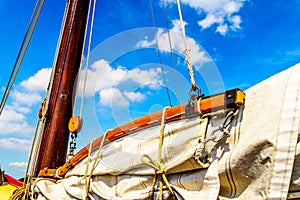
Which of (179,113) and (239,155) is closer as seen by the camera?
(239,155)

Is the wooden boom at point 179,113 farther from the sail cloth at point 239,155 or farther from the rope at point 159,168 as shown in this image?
the rope at point 159,168

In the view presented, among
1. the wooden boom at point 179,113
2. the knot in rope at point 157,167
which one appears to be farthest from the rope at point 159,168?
the wooden boom at point 179,113

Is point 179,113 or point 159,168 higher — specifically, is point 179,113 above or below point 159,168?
above

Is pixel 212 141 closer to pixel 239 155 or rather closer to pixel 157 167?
pixel 239 155

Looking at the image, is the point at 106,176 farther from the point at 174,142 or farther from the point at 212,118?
the point at 212,118

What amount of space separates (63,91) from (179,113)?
2.19 metres

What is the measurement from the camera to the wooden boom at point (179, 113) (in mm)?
1437

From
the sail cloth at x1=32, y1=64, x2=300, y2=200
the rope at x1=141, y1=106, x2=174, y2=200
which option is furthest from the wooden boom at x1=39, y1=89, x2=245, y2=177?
the rope at x1=141, y1=106, x2=174, y2=200

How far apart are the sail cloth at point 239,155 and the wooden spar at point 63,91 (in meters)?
1.61

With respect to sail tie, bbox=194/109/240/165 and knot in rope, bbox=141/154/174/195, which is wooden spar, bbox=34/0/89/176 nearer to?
knot in rope, bbox=141/154/174/195

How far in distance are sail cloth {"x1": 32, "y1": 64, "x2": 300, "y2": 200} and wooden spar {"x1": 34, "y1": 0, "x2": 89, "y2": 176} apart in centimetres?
161

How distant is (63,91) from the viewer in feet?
11.5

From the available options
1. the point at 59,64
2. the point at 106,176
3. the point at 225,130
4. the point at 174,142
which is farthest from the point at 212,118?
the point at 59,64

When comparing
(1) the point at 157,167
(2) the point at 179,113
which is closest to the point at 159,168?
(1) the point at 157,167
